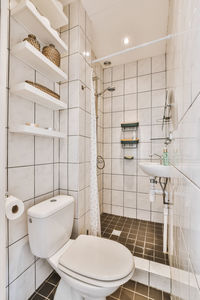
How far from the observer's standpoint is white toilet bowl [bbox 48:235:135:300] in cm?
78

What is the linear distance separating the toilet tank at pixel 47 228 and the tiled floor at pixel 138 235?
2.82 ft

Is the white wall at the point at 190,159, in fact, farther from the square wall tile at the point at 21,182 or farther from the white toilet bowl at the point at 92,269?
the square wall tile at the point at 21,182

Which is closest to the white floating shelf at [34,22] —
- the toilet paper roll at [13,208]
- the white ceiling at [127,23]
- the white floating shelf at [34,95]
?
the white floating shelf at [34,95]

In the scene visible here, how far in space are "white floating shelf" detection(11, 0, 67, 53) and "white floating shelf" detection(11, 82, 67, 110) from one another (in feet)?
1.62

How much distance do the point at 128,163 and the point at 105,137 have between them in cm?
59

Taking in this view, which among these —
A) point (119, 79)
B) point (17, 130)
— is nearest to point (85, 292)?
point (17, 130)

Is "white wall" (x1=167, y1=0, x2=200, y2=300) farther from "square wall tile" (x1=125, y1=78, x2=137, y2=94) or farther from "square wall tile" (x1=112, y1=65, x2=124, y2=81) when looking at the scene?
"square wall tile" (x1=112, y1=65, x2=124, y2=81)

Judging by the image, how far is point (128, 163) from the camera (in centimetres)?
223

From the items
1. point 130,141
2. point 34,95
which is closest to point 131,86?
point 130,141

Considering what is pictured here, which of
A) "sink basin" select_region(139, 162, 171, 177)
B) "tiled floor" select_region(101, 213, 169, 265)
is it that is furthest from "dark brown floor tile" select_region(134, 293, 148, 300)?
"sink basin" select_region(139, 162, 171, 177)

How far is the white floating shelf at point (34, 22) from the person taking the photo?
0.91 meters

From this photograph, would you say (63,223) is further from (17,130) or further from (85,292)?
(17,130)

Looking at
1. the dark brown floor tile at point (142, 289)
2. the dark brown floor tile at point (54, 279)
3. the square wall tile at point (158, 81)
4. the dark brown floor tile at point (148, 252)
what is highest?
the square wall tile at point (158, 81)

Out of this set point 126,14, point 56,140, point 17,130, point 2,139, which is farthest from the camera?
point 126,14
